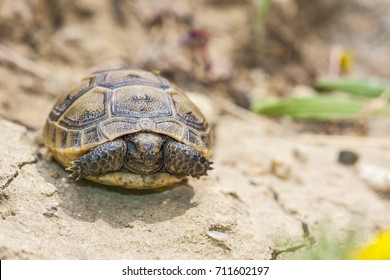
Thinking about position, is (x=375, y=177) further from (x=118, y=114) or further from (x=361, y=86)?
(x=118, y=114)

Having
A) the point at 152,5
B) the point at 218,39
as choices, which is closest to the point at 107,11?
the point at 152,5

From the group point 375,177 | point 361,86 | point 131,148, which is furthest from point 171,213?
point 361,86

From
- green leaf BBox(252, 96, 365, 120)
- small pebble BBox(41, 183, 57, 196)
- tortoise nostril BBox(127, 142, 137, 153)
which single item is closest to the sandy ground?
small pebble BBox(41, 183, 57, 196)

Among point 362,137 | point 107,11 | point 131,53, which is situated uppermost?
point 107,11

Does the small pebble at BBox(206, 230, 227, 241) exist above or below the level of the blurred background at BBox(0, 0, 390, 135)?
below

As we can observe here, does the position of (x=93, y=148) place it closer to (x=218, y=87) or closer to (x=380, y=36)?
(x=218, y=87)

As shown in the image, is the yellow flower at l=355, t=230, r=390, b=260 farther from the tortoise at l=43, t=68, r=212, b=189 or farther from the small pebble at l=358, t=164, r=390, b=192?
the small pebble at l=358, t=164, r=390, b=192

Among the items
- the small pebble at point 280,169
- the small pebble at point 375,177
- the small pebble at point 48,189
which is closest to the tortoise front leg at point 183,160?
the small pebble at point 48,189
